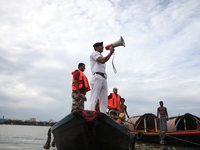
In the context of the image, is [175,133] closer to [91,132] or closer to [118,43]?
[118,43]

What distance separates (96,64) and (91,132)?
1343mm

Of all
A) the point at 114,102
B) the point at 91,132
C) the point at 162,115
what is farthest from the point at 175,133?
the point at 91,132

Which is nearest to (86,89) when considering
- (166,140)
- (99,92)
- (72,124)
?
(99,92)

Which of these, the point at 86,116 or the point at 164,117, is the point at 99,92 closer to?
the point at 86,116

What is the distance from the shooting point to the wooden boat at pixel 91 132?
3.33 metres

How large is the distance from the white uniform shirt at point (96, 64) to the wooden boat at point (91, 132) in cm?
95

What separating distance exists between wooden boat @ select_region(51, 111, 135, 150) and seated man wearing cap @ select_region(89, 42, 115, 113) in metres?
0.46

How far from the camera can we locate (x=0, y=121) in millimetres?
64750

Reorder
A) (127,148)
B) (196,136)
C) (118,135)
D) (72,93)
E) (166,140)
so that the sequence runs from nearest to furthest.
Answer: (118,135), (127,148), (72,93), (196,136), (166,140)

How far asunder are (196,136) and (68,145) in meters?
6.05

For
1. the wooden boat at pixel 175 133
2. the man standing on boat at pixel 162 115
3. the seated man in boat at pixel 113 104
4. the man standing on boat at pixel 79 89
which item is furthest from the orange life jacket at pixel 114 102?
the man standing on boat at pixel 79 89

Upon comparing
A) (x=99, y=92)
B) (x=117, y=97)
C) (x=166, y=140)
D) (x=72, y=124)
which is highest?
(x=117, y=97)

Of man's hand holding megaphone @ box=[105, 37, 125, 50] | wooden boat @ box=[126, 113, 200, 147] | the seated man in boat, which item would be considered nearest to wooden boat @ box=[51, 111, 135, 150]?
man's hand holding megaphone @ box=[105, 37, 125, 50]

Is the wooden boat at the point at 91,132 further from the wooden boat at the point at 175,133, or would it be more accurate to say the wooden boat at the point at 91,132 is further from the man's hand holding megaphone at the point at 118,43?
the wooden boat at the point at 175,133
